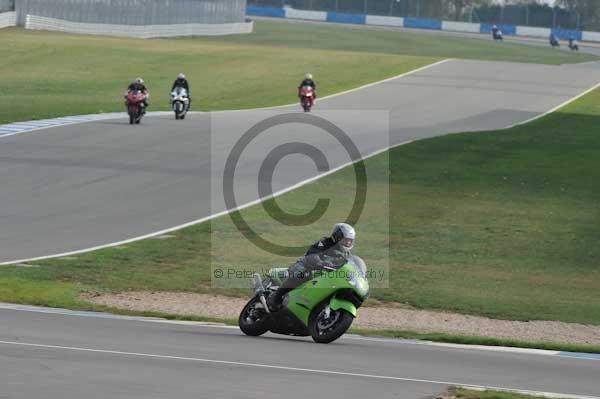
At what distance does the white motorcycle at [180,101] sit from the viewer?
154ft

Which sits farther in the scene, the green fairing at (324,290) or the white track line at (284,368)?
the green fairing at (324,290)

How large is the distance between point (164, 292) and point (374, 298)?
3.93 m

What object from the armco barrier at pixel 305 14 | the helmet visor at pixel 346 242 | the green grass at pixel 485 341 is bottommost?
the green grass at pixel 485 341

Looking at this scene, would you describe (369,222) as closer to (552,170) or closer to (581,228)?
(581,228)

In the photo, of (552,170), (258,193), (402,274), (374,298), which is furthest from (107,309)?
(552,170)

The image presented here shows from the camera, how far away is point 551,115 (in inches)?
2158

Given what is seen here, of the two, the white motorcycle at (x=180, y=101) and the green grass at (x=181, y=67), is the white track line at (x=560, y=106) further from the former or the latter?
the white motorcycle at (x=180, y=101)

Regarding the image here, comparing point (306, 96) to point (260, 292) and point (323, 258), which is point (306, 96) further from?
point (323, 258)

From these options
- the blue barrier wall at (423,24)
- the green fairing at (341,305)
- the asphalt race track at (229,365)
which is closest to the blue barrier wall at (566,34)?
the blue barrier wall at (423,24)

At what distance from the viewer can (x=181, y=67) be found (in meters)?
68.3

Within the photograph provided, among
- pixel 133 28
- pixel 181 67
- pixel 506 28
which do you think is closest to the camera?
pixel 181 67

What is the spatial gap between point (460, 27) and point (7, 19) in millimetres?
64641

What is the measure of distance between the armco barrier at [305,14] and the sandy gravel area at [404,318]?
4491 inches

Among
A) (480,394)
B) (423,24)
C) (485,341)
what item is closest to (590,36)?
(423,24)
